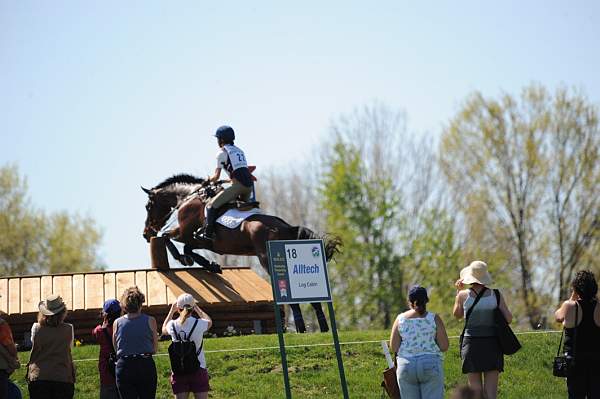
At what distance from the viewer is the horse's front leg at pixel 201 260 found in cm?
2323

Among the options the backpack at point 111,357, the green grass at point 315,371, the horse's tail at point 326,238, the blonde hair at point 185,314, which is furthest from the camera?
the horse's tail at point 326,238

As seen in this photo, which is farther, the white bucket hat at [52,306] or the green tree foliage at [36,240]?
the green tree foliage at [36,240]

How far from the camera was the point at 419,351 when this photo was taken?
12.0 m

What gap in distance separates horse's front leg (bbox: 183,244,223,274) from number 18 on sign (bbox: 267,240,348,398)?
29.4 ft

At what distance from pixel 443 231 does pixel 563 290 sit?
573 centimetres

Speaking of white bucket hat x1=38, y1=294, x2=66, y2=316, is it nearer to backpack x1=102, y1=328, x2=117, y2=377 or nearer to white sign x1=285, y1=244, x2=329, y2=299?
backpack x1=102, y1=328, x2=117, y2=377

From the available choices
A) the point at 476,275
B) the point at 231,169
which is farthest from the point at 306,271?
the point at 231,169

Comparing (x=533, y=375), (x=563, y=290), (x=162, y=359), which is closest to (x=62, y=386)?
(x=162, y=359)

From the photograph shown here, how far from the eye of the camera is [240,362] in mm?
18156

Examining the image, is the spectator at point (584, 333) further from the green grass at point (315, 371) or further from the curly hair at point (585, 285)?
the green grass at point (315, 371)

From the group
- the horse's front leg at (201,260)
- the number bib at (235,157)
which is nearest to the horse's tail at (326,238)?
the number bib at (235,157)

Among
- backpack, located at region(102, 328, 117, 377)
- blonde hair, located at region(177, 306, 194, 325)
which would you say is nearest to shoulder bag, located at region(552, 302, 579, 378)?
blonde hair, located at region(177, 306, 194, 325)

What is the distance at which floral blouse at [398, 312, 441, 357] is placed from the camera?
12.0 m

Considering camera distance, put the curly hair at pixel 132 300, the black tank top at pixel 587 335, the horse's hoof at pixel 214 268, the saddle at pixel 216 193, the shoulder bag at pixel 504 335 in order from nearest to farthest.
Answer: the black tank top at pixel 587 335, the curly hair at pixel 132 300, the shoulder bag at pixel 504 335, the saddle at pixel 216 193, the horse's hoof at pixel 214 268
